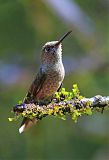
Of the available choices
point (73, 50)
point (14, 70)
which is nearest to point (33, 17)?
point (14, 70)

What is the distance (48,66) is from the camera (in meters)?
5.62

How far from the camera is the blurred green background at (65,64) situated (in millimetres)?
10403

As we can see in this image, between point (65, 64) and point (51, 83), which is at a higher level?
point (65, 64)

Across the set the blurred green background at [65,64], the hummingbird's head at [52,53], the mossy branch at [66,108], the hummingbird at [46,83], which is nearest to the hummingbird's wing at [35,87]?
the hummingbird at [46,83]

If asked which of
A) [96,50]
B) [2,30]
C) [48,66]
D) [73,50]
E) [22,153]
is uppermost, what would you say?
[2,30]

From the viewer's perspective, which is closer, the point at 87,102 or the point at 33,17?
the point at 87,102

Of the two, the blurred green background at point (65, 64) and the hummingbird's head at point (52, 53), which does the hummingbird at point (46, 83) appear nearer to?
the hummingbird's head at point (52, 53)

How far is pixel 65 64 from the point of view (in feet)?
36.9

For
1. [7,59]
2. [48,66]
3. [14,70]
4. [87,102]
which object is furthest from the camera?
[7,59]

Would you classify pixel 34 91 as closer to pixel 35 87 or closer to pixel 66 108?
pixel 35 87

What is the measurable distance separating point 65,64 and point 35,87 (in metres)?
5.99

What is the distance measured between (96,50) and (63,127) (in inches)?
86.7

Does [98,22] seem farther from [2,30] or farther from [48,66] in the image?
[48,66]

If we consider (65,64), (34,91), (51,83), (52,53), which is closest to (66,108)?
(34,91)
